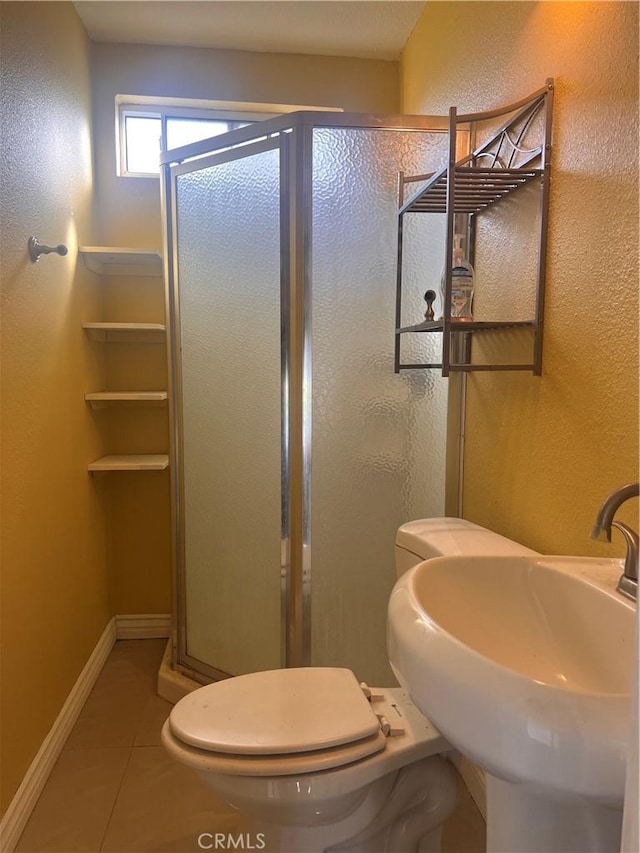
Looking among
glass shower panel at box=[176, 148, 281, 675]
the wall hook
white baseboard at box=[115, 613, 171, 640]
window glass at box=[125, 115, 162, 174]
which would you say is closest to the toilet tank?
Result: glass shower panel at box=[176, 148, 281, 675]

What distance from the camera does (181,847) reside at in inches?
59.5

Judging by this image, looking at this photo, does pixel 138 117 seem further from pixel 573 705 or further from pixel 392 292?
pixel 573 705

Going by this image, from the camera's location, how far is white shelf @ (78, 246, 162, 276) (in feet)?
7.47

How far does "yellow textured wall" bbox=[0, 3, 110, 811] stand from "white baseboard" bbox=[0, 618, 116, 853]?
42mm

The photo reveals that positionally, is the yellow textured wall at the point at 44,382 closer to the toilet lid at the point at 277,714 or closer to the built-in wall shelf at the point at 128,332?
the built-in wall shelf at the point at 128,332

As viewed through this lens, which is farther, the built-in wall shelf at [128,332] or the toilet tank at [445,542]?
the built-in wall shelf at [128,332]

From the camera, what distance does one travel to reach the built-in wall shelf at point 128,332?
2.34 metres

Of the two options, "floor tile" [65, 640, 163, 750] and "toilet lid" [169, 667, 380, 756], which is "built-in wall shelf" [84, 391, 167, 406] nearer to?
"floor tile" [65, 640, 163, 750]

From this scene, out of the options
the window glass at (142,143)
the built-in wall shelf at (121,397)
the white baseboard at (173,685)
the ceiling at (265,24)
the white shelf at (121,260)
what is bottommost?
the white baseboard at (173,685)

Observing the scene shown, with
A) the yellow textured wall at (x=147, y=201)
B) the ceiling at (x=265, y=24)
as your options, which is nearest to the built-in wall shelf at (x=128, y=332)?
the yellow textured wall at (x=147, y=201)

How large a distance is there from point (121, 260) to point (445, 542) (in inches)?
72.2

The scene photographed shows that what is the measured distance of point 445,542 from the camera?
1407 mm

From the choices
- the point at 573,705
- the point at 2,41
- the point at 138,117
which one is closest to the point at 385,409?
the point at 573,705

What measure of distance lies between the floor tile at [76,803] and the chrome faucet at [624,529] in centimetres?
151
